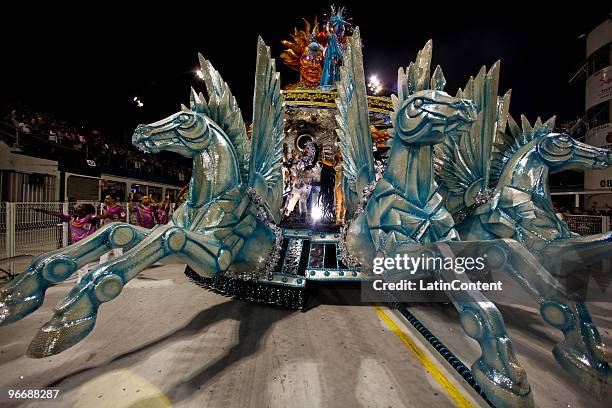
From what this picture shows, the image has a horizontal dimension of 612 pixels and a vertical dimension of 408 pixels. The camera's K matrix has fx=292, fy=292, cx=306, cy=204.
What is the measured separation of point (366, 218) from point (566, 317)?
1.48m

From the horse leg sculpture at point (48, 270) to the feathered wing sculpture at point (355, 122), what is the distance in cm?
203

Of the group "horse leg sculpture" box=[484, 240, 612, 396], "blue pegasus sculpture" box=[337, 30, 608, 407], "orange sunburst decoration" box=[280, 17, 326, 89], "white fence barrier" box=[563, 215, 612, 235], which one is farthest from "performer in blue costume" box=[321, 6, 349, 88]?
"white fence barrier" box=[563, 215, 612, 235]

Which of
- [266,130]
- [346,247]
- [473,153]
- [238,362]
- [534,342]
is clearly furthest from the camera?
[473,153]

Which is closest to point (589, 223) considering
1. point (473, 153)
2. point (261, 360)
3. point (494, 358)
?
point (473, 153)

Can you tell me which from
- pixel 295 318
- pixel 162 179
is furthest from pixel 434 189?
pixel 162 179

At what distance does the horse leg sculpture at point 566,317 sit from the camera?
4.83ft

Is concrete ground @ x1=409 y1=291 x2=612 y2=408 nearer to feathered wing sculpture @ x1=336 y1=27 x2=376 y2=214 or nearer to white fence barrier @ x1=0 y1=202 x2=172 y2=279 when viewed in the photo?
feathered wing sculpture @ x1=336 y1=27 x2=376 y2=214

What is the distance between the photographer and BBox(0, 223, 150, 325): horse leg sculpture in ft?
5.82

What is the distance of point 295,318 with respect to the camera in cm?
292

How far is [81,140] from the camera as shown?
12812 mm

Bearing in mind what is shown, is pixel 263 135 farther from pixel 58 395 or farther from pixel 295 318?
pixel 58 395

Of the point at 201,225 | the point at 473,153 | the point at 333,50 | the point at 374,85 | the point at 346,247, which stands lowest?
the point at 346,247

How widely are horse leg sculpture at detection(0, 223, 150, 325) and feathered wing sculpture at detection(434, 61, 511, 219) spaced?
3.40 m

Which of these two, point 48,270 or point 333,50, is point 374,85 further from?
point 48,270
